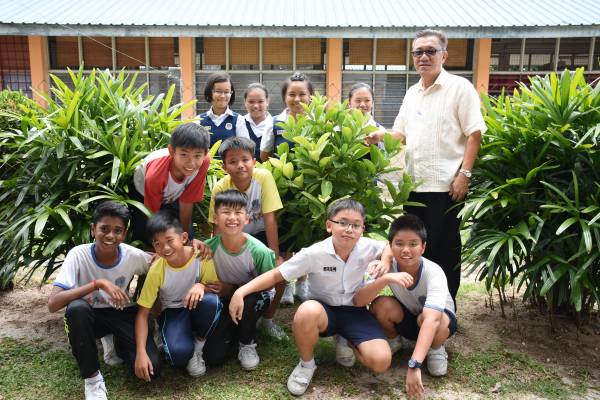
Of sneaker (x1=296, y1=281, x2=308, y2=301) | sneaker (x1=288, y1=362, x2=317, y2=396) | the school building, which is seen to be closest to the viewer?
sneaker (x1=288, y1=362, x2=317, y2=396)

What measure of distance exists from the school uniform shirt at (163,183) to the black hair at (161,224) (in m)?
0.28

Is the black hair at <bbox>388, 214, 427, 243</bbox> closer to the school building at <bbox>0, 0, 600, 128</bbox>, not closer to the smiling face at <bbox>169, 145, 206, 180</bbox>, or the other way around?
the smiling face at <bbox>169, 145, 206, 180</bbox>

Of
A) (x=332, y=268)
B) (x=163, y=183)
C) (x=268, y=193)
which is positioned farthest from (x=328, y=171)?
(x=163, y=183)

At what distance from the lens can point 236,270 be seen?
331 cm

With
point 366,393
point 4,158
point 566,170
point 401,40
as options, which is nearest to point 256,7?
point 401,40

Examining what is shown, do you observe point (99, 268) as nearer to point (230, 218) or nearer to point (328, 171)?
point (230, 218)

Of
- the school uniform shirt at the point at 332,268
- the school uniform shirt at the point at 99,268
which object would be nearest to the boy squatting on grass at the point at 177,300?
the school uniform shirt at the point at 99,268

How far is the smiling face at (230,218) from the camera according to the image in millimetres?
3133

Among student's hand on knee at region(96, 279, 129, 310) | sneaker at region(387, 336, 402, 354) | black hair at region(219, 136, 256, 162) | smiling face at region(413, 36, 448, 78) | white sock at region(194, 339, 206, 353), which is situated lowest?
sneaker at region(387, 336, 402, 354)

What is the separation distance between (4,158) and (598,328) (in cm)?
451

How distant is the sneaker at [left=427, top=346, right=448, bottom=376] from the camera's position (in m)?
3.14

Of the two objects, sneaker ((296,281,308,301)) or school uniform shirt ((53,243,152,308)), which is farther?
sneaker ((296,281,308,301))

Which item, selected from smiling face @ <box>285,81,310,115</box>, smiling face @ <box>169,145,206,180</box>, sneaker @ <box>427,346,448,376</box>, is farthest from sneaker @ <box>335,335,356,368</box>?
smiling face @ <box>285,81,310,115</box>

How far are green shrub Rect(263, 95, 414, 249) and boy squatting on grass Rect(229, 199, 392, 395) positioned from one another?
1.24ft
